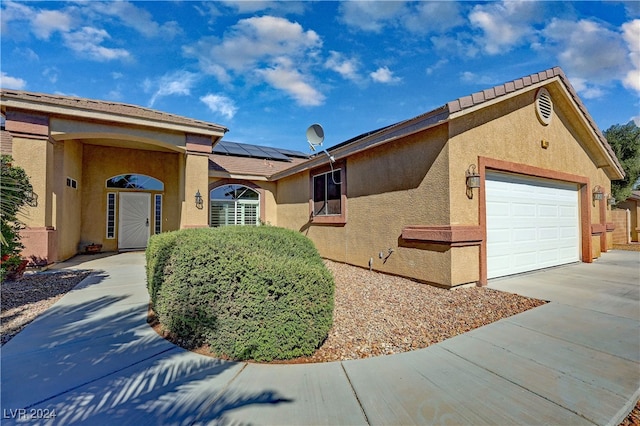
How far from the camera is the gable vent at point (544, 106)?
7398 mm

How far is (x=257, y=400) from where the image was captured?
A: 89.4 inches

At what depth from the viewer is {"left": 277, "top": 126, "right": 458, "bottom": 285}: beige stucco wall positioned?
5.76 metres

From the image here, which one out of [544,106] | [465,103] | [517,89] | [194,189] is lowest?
[194,189]

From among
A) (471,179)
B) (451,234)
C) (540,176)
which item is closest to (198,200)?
Result: (451,234)

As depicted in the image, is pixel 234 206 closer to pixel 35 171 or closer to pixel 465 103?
pixel 35 171

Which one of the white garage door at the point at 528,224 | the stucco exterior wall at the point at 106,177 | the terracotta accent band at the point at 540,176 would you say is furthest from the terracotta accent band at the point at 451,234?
the stucco exterior wall at the point at 106,177

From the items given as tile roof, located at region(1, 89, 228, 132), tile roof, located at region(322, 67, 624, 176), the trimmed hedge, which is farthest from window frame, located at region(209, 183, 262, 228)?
the trimmed hedge

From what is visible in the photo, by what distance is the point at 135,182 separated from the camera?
39.6 ft

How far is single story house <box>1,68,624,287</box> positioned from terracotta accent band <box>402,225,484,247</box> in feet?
0.09

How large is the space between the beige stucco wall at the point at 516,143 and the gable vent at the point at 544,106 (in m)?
0.16

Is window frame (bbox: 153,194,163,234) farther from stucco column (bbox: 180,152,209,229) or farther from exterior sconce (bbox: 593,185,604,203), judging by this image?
exterior sconce (bbox: 593,185,604,203)

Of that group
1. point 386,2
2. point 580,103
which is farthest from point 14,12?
point 580,103

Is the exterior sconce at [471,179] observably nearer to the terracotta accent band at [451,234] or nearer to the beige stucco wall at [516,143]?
the beige stucco wall at [516,143]

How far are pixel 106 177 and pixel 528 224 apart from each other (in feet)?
49.9
